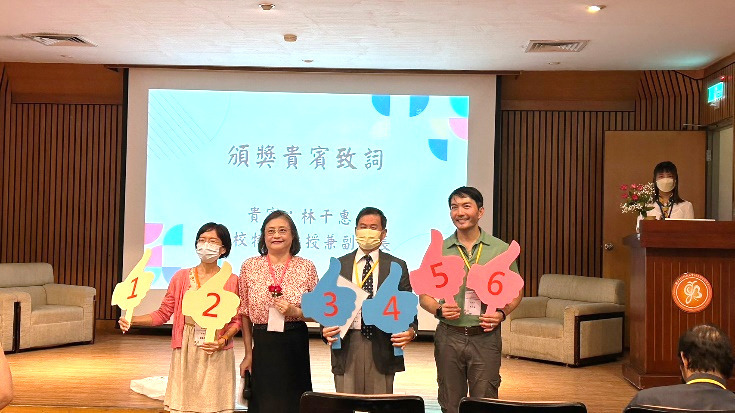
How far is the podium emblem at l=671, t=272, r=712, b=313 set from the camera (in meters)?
6.27

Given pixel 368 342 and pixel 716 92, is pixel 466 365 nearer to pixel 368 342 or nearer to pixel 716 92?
pixel 368 342

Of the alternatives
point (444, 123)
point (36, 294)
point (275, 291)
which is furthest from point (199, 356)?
point (444, 123)

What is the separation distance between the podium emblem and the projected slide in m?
3.34

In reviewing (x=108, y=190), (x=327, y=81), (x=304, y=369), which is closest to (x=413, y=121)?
(x=327, y=81)

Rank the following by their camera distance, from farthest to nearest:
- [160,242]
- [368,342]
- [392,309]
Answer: [160,242] < [368,342] < [392,309]

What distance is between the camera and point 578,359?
7.96 meters

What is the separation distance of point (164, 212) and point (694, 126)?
599cm

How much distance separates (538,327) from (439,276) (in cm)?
465

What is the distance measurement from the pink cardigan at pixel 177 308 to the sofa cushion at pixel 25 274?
17.1 ft

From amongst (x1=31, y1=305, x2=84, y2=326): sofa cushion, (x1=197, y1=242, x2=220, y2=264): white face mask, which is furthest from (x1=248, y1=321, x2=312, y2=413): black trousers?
(x1=31, y1=305, x2=84, y2=326): sofa cushion

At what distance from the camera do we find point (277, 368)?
13.5 feet

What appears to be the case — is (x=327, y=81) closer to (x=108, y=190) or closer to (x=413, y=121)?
(x=413, y=121)

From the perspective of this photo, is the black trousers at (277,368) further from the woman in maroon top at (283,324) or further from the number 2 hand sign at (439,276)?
the number 2 hand sign at (439,276)

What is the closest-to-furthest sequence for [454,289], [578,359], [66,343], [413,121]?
[454,289] → [578,359] → [66,343] → [413,121]
